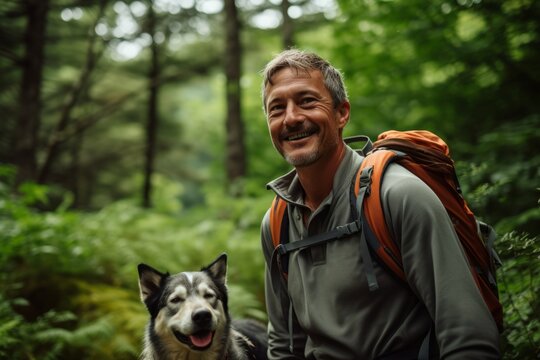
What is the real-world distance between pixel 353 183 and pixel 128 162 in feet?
59.9

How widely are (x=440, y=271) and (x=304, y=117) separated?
3.88ft

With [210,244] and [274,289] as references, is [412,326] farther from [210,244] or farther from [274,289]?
[210,244]

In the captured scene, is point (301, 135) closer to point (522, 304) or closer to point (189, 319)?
point (189, 319)

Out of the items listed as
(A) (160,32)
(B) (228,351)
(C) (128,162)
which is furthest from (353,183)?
(C) (128,162)

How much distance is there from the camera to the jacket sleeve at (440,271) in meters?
1.91

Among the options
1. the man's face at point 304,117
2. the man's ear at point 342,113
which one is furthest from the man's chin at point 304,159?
the man's ear at point 342,113

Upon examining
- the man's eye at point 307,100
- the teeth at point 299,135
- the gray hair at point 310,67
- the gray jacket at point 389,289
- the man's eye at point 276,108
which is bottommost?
the gray jacket at point 389,289

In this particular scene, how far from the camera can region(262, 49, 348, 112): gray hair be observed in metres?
2.70

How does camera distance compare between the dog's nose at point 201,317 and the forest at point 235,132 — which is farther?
the forest at point 235,132

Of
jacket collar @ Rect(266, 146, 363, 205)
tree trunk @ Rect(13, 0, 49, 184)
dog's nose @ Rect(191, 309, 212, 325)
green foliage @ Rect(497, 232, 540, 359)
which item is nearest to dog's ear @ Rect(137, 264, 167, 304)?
dog's nose @ Rect(191, 309, 212, 325)

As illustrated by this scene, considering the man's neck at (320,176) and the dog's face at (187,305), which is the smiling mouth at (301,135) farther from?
the dog's face at (187,305)

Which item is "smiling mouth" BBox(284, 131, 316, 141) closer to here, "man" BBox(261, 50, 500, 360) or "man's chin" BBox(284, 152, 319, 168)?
"man" BBox(261, 50, 500, 360)

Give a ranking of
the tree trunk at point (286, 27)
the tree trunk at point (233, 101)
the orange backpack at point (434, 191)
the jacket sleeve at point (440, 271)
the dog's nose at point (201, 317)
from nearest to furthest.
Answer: the jacket sleeve at point (440, 271), the orange backpack at point (434, 191), the dog's nose at point (201, 317), the tree trunk at point (233, 101), the tree trunk at point (286, 27)

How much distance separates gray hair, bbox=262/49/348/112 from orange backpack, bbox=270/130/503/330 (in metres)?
0.49
